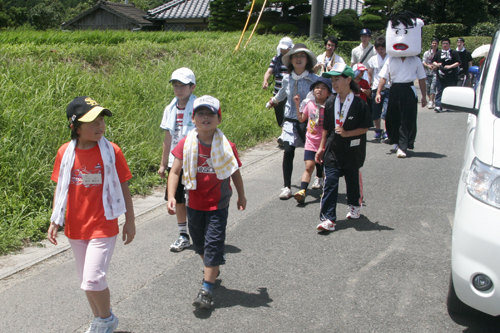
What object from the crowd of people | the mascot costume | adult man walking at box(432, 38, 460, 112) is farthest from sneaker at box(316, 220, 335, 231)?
adult man walking at box(432, 38, 460, 112)

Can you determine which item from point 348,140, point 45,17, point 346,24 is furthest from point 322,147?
point 45,17

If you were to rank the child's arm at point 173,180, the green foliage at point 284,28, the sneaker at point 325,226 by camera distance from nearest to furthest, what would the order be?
1. the child's arm at point 173,180
2. the sneaker at point 325,226
3. the green foliage at point 284,28

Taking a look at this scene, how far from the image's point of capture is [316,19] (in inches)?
598

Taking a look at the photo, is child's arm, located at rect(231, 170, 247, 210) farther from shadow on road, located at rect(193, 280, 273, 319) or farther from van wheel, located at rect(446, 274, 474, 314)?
van wheel, located at rect(446, 274, 474, 314)

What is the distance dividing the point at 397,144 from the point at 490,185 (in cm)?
582

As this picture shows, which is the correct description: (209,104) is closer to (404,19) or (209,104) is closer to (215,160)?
(215,160)

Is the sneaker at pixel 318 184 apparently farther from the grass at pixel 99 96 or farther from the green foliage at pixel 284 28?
the green foliage at pixel 284 28

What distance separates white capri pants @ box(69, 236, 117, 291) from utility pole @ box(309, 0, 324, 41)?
1278cm

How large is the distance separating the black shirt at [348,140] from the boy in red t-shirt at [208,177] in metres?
1.72

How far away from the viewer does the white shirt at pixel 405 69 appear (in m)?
8.33

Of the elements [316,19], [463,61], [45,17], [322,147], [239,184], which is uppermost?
[316,19]

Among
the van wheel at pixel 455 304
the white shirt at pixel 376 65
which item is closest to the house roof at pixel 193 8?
the white shirt at pixel 376 65

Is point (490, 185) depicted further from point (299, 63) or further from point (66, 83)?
point (66, 83)

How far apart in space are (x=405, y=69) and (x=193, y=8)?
22122 mm
